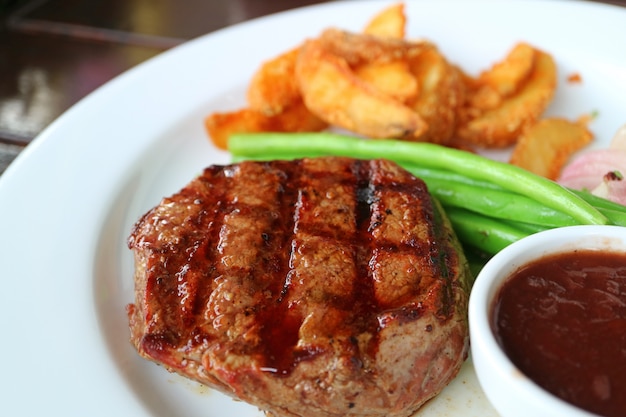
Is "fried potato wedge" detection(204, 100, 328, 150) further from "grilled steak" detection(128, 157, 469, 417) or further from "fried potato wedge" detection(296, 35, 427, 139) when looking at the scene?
"grilled steak" detection(128, 157, 469, 417)

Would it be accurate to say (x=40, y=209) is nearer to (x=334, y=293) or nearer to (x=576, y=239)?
(x=334, y=293)

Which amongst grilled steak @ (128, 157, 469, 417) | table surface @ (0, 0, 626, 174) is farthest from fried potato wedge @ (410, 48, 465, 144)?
table surface @ (0, 0, 626, 174)

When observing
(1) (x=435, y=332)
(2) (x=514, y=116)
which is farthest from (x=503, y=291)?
(2) (x=514, y=116)

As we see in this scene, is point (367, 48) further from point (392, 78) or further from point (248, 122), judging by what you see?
point (248, 122)

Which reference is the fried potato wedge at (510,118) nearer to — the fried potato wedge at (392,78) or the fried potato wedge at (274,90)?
the fried potato wedge at (392,78)

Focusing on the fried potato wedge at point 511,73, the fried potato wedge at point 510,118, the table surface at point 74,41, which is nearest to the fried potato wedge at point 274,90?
the fried potato wedge at point 510,118

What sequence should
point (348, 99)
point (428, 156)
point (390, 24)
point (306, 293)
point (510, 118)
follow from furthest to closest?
point (390, 24), point (510, 118), point (348, 99), point (428, 156), point (306, 293)

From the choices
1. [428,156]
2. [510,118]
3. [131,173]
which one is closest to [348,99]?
[428,156]

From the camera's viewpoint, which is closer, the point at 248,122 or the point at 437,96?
the point at 437,96
